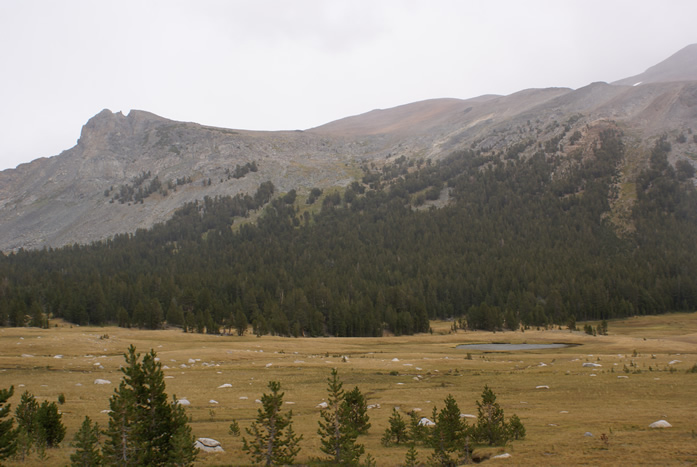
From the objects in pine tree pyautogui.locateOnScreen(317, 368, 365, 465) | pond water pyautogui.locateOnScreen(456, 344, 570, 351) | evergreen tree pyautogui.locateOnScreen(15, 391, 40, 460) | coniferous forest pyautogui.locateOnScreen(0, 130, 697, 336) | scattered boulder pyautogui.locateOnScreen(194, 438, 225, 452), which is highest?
coniferous forest pyautogui.locateOnScreen(0, 130, 697, 336)

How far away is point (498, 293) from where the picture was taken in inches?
5595

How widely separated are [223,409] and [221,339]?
61.4 meters

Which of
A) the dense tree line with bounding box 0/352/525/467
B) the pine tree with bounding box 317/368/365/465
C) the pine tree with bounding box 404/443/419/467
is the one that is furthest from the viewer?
the pine tree with bounding box 317/368/365/465

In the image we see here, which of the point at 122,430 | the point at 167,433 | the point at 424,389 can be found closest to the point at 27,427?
the point at 122,430

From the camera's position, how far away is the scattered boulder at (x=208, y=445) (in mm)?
19328

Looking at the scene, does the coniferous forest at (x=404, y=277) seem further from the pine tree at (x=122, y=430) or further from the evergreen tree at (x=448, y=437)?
the pine tree at (x=122, y=430)

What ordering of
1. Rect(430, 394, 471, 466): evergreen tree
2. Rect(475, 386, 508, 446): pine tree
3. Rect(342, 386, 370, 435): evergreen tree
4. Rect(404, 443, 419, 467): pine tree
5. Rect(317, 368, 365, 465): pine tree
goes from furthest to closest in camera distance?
Rect(342, 386, 370, 435): evergreen tree < Rect(475, 386, 508, 446): pine tree < Rect(430, 394, 471, 466): evergreen tree < Rect(317, 368, 365, 465): pine tree < Rect(404, 443, 419, 467): pine tree

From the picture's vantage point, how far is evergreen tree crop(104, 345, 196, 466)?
47.8ft

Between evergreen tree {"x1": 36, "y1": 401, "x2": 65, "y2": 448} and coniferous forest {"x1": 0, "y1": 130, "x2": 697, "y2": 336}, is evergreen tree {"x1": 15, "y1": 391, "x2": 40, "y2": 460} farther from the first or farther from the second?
coniferous forest {"x1": 0, "y1": 130, "x2": 697, "y2": 336}

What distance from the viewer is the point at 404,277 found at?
159875 millimetres

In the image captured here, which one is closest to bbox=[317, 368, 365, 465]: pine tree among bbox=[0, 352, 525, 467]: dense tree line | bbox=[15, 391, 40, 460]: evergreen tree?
bbox=[0, 352, 525, 467]: dense tree line

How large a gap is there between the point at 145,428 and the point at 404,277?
14724cm

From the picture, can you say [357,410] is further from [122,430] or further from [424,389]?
[424,389]

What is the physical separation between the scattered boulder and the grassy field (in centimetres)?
52
